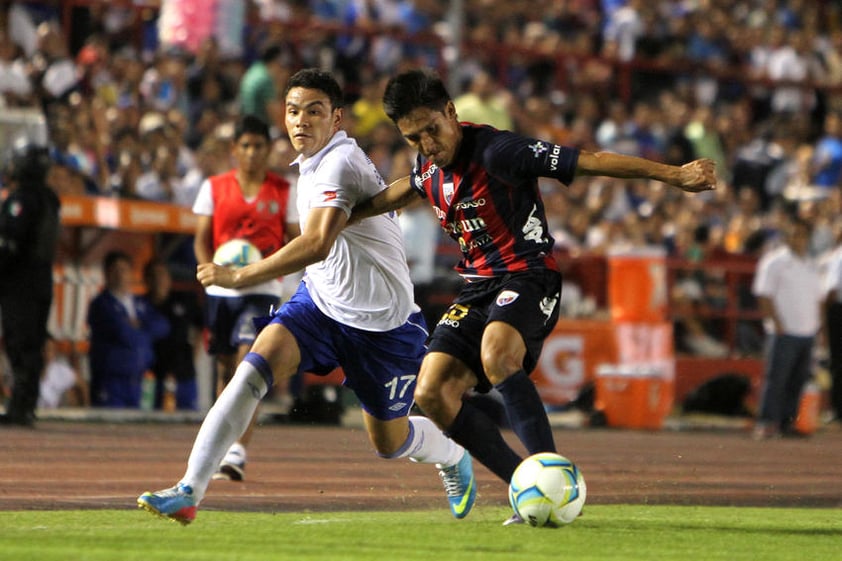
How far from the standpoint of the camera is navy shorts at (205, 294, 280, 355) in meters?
11.1

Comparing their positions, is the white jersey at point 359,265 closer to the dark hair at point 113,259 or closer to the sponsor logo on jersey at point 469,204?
the sponsor logo on jersey at point 469,204

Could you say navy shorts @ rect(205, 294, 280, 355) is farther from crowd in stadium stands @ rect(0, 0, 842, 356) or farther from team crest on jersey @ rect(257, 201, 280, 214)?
crowd in stadium stands @ rect(0, 0, 842, 356)

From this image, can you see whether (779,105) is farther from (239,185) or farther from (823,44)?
(239,185)

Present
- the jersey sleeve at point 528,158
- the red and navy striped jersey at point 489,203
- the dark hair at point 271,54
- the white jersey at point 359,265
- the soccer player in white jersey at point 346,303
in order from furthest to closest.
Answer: the dark hair at point 271,54 < the white jersey at point 359,265 < the red and navy striped jersey at point 489,203 < the soccer player in white jersey at point 346,303 < the jersey sleeve at point 528,158

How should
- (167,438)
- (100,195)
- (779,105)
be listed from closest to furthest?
(167,438) < (100,195) < (779,105)

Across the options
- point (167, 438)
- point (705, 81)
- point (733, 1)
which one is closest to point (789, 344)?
point (167, 438)

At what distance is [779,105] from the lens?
27188 millimetres

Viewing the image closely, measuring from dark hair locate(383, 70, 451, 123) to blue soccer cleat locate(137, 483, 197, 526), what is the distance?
2.06 metres

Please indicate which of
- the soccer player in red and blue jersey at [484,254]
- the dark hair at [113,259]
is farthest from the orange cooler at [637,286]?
the soccer player in red and blue jersey at [484,254]

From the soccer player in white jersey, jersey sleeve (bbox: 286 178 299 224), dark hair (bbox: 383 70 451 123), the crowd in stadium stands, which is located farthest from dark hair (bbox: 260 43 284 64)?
dark hair (bbox: 383 70 451 123)

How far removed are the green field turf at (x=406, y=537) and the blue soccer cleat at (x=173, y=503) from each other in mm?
84

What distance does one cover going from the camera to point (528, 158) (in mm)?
7688

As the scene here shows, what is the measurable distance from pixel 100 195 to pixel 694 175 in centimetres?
1055

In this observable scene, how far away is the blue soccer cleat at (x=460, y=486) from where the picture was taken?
8375 mm
